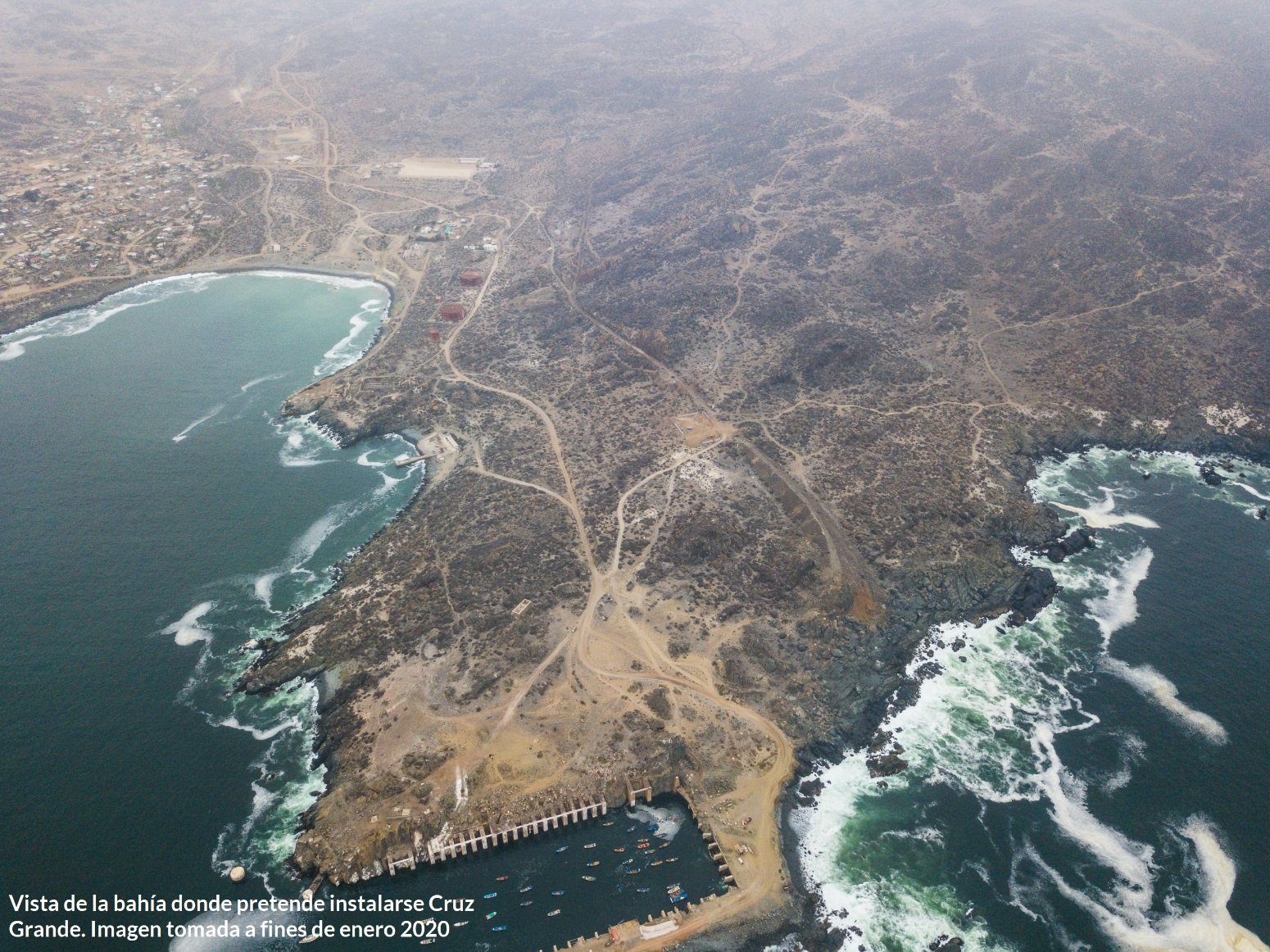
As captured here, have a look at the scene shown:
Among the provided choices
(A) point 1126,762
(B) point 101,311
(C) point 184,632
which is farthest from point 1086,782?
(B) point 101,311

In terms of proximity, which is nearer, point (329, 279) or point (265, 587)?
point (265, 587)

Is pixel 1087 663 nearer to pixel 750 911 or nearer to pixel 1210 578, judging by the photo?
pixel 1210 578

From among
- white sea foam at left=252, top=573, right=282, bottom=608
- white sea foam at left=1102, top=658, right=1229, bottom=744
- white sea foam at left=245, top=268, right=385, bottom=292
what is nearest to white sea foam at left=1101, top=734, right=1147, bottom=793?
white sea foam at left=1102, top=658, right=1229, bottom=744

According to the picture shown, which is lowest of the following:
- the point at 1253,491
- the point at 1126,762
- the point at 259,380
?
the point at 259,380

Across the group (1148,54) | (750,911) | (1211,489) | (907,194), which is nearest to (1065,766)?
(750,911)

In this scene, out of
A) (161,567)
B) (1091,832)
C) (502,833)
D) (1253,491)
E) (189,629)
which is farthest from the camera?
(1253,491)

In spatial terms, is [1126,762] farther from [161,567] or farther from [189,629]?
[161,567]

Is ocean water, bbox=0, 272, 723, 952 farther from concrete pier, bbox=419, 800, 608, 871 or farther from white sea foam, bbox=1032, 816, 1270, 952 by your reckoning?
white sea foam, bbox=1032, 816, 1270, 952
